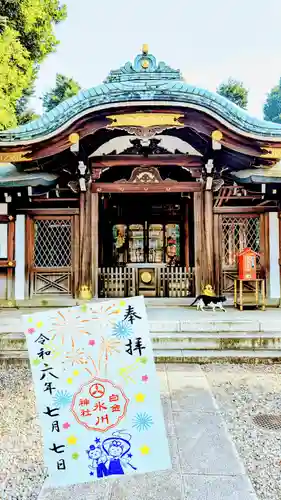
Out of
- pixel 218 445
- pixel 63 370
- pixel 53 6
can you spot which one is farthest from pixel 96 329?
pixel 53 6

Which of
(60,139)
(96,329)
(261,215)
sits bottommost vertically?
(96,329)

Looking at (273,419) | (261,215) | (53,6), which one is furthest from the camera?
(53,6)

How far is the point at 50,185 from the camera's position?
25.8ft

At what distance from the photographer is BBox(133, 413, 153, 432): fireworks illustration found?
1951mm

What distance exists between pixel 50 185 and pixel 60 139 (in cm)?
138

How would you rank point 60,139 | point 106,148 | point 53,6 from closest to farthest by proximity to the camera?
point 60,139
point 106,148
point 53,6

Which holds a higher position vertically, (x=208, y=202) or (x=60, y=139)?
(x=60, y=139)

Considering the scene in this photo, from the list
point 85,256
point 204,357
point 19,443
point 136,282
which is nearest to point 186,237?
point 136,282

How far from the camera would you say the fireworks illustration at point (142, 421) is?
1951 millimetres

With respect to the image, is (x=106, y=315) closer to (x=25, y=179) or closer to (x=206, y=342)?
(x=206, y=342)

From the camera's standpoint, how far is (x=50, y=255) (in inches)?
333

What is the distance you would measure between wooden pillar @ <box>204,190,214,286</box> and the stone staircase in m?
1.81

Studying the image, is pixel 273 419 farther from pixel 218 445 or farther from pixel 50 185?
pixel 50 185

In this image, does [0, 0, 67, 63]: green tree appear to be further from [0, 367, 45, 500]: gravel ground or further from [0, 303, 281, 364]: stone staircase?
[0, 367, 45, 500]: gravel ground
